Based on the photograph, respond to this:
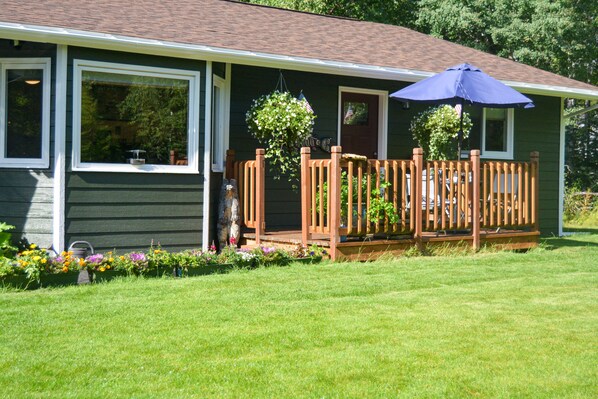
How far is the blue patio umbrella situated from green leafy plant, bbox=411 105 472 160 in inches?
50.7

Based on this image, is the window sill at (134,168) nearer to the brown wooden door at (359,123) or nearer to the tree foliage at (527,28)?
the brown wooden door at (359,123)

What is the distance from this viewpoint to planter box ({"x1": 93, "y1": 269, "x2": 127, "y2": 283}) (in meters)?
7.29

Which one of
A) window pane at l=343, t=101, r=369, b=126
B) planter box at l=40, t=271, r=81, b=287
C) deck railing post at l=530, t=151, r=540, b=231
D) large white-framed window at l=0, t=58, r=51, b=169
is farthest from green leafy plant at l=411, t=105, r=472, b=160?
planter box at l=40, t=271, r=81, b=287

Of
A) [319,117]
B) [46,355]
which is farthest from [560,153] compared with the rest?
[46,355]

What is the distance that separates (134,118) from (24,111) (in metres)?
1.20

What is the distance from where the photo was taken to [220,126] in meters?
10.1

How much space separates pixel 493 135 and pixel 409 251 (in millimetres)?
4609

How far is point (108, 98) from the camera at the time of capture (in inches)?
341

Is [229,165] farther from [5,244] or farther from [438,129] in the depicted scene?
[438,129]

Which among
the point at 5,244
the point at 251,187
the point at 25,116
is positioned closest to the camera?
the point at 5,244

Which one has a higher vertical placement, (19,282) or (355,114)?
(355,114)

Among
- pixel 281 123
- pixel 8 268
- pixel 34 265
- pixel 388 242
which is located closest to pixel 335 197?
pixel 388 242

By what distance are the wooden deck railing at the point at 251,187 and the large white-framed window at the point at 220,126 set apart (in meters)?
0.15

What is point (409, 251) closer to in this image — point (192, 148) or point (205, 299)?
point (192, 148)
